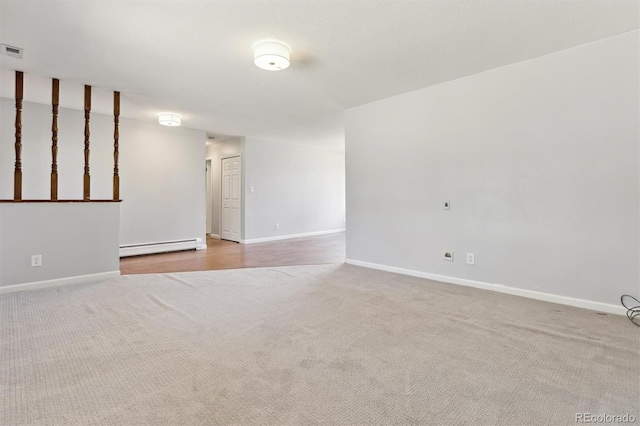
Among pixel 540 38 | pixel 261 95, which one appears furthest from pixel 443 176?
pixel 261 95

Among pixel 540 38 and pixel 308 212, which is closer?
pixel 540 38

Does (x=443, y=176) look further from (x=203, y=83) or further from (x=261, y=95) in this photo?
(x=203, y=83)

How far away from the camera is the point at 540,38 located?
271 cm

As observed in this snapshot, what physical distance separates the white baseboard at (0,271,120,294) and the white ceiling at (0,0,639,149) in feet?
7.50

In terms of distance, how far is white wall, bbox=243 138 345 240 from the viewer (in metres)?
7.16

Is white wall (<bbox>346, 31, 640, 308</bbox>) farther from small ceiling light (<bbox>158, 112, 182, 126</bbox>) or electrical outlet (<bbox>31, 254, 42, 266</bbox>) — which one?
electrical outlet (<bbox>31, 254, 42, 266</bbox>)

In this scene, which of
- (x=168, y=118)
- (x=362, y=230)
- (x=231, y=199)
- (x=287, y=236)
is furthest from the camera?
(x=287, y=236)

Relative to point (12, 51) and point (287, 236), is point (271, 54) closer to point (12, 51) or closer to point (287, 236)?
point (12, 51)

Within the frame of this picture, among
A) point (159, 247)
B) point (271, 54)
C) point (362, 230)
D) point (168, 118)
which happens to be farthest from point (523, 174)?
point (159, 247)

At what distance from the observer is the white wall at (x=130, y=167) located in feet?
15.0

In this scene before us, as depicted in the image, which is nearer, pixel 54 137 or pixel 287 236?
pixel 54 137

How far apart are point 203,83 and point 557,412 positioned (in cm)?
415

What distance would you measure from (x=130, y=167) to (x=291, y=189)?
3510 mm

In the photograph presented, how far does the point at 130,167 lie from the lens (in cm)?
547
